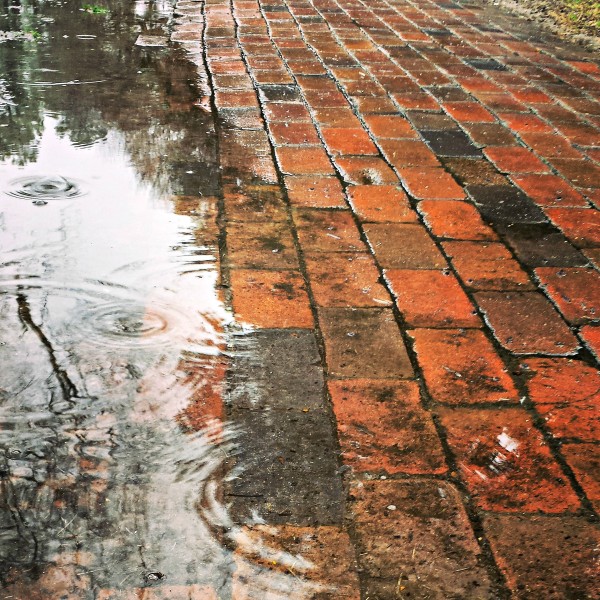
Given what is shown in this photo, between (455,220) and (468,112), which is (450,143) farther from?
(455,220)

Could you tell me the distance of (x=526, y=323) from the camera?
105 inches

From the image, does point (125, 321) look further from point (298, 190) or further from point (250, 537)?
point (298, 190)

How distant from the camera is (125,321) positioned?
97.1 inches

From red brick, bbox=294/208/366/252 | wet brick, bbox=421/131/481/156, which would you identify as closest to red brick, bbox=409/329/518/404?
red brick, bbox=294/208/366/252

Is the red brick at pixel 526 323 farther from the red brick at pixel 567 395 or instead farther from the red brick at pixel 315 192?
the red brick at pixel 315 192

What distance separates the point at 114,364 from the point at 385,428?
0.82 m

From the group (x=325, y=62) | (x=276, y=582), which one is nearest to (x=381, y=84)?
(x=325, y=62)

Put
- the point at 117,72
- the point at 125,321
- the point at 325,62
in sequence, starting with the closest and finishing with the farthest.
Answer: the point at 125,321, the point at 117,72, the point at 325,62

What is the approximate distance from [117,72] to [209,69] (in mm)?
623

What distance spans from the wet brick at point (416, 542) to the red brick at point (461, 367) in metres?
0.42

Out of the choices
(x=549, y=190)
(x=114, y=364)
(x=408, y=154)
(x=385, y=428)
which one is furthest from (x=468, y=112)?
(x=114, y=364)

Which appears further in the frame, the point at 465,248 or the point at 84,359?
the point at 465,248

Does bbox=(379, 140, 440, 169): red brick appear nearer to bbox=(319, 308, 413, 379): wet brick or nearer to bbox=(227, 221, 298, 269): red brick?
bbox=(227, 221, 298, 269): red brick

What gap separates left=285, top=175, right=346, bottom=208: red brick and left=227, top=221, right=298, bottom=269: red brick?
262mm
